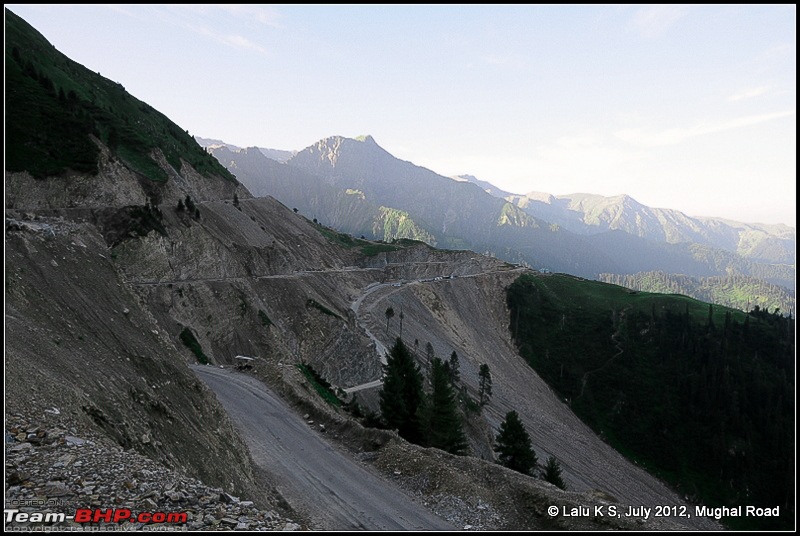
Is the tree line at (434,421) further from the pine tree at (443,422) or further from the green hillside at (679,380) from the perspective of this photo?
the green hillside at (679,380)

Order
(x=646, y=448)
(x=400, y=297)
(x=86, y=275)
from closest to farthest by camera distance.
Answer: (x=86, y=275) → (x=646, y=448) → (x=400, y=297)

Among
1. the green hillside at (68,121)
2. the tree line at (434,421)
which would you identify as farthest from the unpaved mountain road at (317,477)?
the green hillside at (68,121)

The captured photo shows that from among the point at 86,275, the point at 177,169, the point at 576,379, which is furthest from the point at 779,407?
the point at 177,169

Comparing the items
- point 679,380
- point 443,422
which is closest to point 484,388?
point 443,422

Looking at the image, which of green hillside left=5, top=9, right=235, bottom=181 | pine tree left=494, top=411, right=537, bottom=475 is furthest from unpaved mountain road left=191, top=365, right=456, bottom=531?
green hillside left=5, top=9, right=235, bottom=181

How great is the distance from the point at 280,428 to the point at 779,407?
123 metres

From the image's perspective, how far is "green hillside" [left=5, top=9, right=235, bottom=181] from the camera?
5894 cm

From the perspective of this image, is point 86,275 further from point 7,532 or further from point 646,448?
point 646,448

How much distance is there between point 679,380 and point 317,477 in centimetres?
11539

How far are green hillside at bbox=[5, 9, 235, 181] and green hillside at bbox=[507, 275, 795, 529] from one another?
106319mm

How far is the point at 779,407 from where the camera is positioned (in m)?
99.7

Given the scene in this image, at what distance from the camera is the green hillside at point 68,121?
58.9 meters

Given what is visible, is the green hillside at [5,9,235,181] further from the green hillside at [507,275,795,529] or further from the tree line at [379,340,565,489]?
the green hillside at [507,275,795,529]

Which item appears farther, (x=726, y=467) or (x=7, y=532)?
(x=726, y=467)
